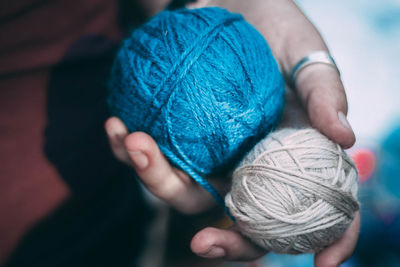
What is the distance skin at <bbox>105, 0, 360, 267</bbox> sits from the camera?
47 centimetres

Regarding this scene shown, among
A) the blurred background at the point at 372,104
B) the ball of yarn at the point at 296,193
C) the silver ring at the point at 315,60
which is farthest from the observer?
the blurred background at the point at 372,104

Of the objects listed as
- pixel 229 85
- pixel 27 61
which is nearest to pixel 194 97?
pixel 229 85

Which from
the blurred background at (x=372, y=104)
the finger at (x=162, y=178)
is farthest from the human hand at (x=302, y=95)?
the blurred background at (x=372, y=104)

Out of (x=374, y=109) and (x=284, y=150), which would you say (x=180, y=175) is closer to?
(x=284, y=150)

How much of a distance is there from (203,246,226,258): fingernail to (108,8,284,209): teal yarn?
10 cm

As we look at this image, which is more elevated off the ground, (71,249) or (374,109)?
(71,249)

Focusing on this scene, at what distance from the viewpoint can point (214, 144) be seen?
51cm

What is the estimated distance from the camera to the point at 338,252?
0.48 metres

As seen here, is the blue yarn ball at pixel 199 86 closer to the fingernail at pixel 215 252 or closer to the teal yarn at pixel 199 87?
the teal yarn at pixel 199 87

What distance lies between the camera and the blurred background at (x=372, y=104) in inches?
38.0

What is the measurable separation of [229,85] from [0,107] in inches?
19.2

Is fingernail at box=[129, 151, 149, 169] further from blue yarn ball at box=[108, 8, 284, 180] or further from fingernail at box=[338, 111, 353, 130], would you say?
fingernail at box=[338, 111, 353, 130]

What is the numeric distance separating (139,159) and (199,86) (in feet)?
0.53

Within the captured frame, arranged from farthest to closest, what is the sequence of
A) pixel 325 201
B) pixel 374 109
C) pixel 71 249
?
pixel 374 109, pixel 71 249, pixel 325 201
